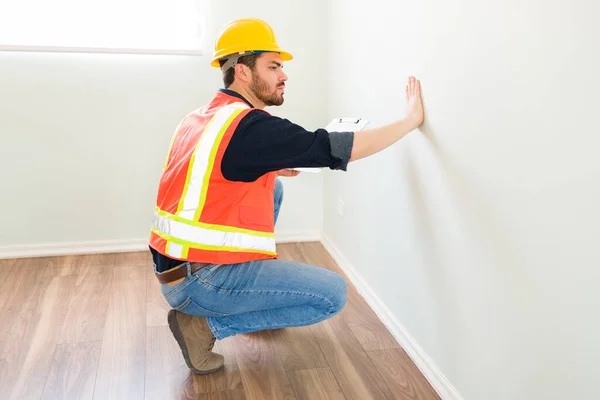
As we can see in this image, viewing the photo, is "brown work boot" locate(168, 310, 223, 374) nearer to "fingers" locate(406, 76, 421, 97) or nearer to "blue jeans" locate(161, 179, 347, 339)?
"blue jeans" locate(161, 179, 347, 339)

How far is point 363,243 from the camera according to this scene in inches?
108

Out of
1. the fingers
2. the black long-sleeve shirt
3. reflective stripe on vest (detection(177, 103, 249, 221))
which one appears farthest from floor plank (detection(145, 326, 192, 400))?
the fingers

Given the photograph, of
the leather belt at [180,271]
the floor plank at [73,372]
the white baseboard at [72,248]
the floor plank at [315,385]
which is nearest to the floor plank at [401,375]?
the floor plank at [315,385]

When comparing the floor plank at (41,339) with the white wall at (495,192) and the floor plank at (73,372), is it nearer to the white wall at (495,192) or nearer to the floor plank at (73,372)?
the floor plank at (73,372)

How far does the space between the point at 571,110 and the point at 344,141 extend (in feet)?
2.25

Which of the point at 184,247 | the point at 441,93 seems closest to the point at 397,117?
the point at 441,93

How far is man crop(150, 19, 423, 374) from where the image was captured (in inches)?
71.1

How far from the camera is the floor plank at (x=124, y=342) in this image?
2.02 m

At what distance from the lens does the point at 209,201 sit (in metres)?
1.87

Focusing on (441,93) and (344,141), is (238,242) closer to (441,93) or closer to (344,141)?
(344,141)

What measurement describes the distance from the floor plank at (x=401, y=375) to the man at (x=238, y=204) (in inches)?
11.9

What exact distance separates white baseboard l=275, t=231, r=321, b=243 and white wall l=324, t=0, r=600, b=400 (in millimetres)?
1066

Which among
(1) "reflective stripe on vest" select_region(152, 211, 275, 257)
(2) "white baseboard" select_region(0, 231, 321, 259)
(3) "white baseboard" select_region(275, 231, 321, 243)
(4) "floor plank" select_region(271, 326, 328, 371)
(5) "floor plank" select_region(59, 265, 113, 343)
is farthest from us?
(3) "white baseboard" select_region(275, 231, 321, 243)

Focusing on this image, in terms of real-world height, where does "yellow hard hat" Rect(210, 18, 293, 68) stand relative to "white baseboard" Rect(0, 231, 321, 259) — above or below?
above
